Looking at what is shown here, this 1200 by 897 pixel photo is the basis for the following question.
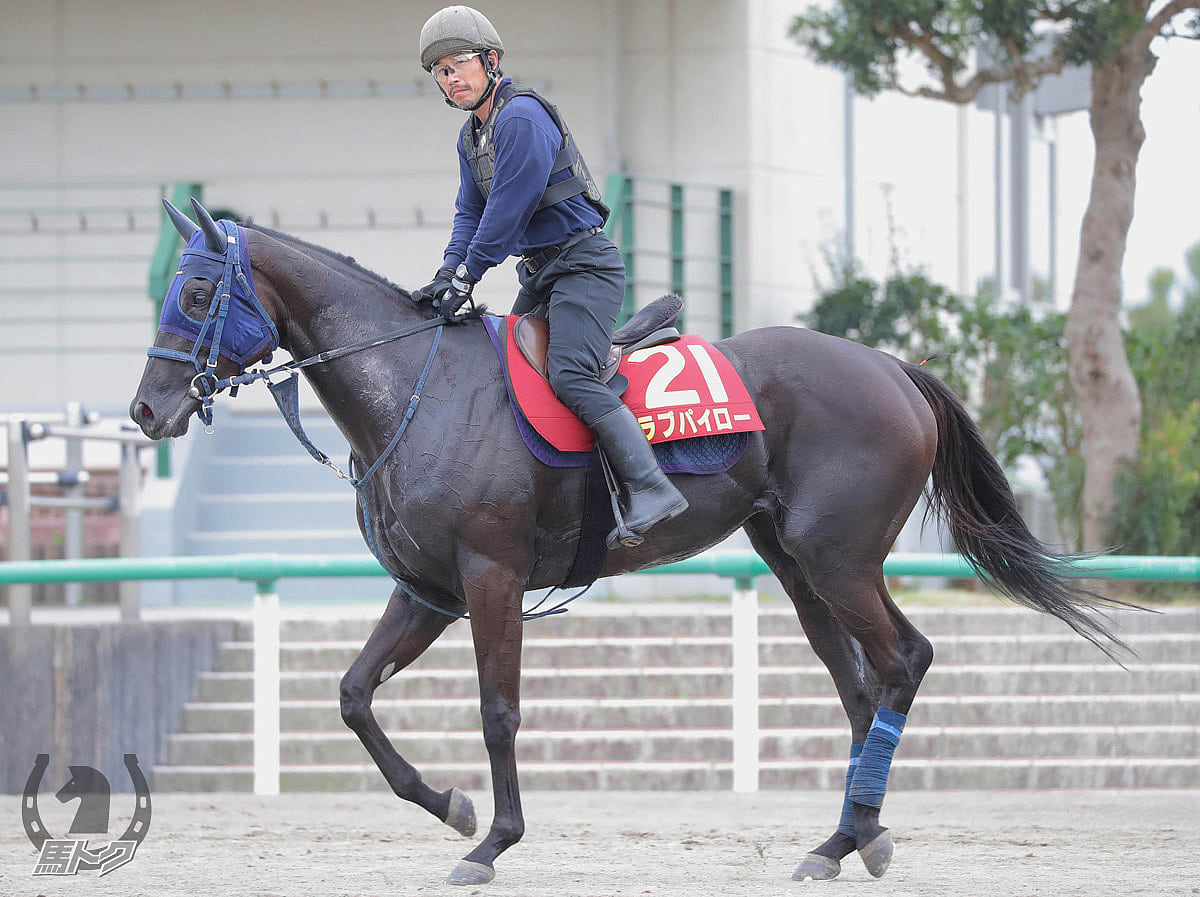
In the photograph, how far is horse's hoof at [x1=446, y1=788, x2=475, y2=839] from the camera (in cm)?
533

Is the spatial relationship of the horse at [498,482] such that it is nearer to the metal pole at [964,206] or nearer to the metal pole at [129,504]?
the metal pole at [129,504]

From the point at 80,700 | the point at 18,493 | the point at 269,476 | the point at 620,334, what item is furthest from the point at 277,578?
the point at 269,476

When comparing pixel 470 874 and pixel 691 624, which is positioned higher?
pixel 691 624

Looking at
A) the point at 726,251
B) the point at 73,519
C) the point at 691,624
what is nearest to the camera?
the point at 691,624

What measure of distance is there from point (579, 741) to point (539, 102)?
363cm

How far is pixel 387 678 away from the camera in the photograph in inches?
210

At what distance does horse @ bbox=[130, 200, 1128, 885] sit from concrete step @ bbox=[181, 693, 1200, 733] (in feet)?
7.55

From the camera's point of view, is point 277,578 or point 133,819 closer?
point 133,819

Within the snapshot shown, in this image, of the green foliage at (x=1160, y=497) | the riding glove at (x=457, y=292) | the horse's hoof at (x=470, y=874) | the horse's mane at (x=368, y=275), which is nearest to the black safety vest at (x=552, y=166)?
the riding glove at (x=457, y=292)

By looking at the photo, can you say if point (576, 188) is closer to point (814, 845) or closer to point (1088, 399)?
point (814, 845)

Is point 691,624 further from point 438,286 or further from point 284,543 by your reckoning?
point 284,543

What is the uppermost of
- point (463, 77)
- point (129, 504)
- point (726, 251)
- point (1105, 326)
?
point (726, 251)

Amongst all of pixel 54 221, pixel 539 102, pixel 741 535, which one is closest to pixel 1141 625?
pixel 741 535

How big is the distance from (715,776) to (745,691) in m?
0.61
